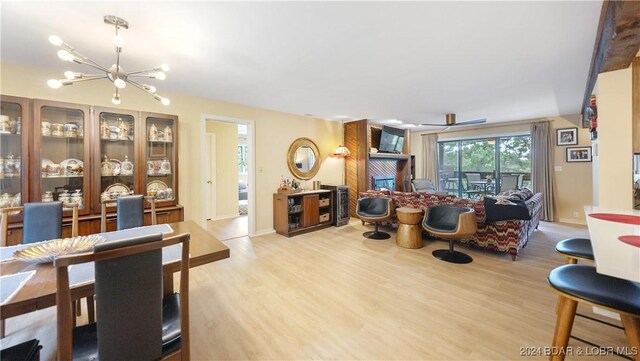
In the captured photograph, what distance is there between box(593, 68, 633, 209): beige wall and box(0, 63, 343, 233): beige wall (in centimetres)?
430

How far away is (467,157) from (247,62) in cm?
674

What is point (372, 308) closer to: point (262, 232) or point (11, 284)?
point (11, 284)

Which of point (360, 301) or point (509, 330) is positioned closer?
point (509, 330)

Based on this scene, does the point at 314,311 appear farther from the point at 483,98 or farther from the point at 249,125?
the point at 483,98

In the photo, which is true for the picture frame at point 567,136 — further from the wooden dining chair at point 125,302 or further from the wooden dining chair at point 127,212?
the wooden dining chair at point 127,212

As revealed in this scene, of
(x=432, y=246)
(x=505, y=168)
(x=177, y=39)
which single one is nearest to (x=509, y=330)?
(x=432, y=246)

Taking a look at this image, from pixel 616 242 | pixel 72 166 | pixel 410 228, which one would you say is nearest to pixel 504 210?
pixel 410 228

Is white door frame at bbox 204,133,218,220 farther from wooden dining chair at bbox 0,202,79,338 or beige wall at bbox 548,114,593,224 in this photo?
beige wall at bbox 548,114,593,224

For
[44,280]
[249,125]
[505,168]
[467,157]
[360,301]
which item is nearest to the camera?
[44,280]

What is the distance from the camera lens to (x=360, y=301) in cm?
235

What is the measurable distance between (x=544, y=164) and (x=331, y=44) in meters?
5.97

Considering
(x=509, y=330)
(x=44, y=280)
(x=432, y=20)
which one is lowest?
(x=509, y=330)

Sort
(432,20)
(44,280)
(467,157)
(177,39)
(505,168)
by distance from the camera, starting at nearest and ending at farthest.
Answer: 1. (44,280)
2. (432,20)
3. (177,39)
4. (505,168)
5. (467,157)

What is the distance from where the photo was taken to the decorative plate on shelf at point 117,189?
2992 mm
